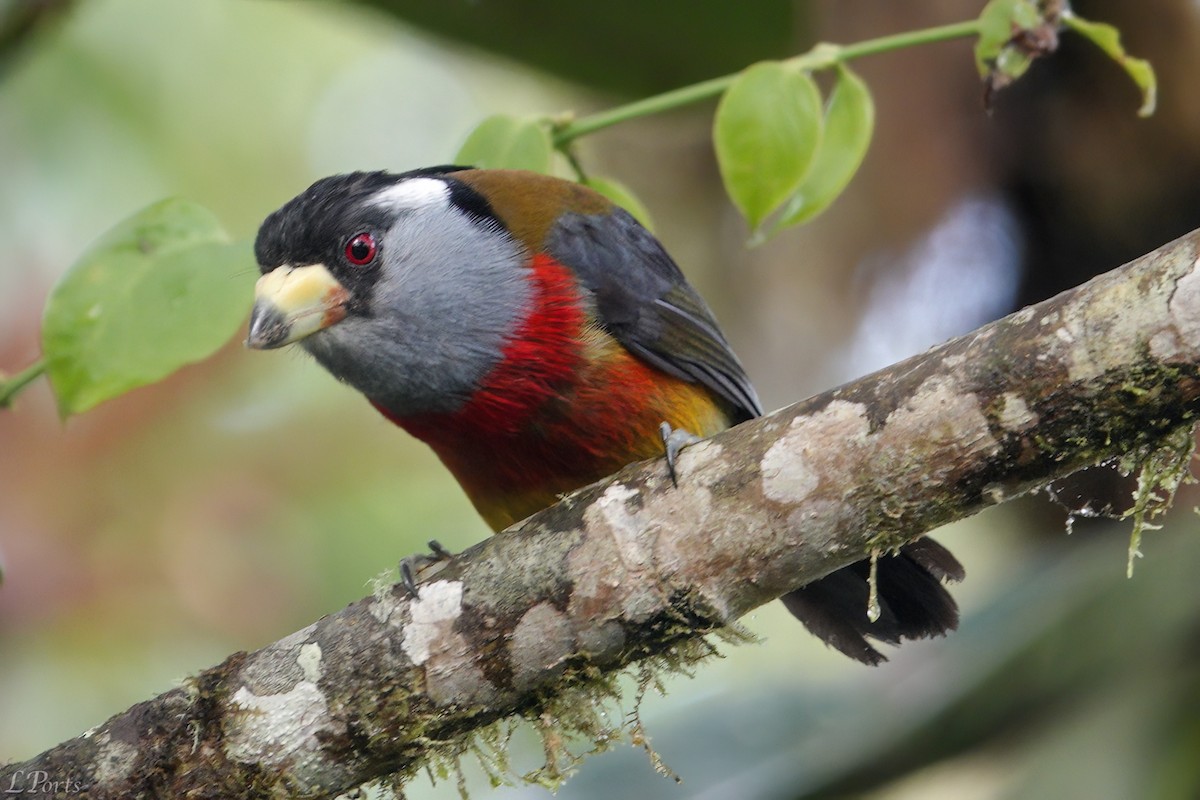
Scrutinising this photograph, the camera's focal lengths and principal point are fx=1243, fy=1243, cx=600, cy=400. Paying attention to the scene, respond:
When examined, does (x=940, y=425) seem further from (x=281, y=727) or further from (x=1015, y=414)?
(x=281, y=727)

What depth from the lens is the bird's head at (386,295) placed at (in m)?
2.33

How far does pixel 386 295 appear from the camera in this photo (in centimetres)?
237

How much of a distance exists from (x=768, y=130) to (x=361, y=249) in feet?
2.63

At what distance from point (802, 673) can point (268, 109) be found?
4.01 meters

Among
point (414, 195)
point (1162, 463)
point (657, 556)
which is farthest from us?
point (414, 195)

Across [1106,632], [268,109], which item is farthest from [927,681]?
[268,109]

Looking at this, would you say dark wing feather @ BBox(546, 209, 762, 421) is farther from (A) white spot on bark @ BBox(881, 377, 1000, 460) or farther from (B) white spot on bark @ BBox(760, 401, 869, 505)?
(A) white spot on bark @ BBox(881, 377, 1000, 460)

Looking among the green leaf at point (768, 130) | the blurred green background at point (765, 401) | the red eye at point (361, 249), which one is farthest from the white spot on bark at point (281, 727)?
the blurred green background at point (765, 401)

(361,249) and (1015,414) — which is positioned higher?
(361,249)

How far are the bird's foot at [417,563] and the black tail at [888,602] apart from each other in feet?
2.38

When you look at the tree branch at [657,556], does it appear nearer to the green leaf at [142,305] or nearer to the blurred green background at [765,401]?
the green leaf at [142,305]

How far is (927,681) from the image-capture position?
153 inches

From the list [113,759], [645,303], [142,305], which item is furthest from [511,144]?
[113,759]

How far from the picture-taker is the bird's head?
233cm
